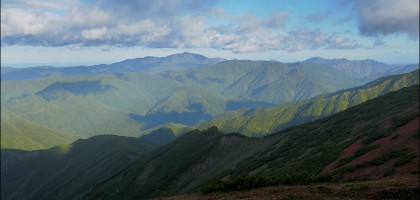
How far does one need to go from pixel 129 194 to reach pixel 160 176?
1876 cm

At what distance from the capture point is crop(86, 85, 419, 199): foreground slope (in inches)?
2124

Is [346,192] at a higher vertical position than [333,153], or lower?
higher

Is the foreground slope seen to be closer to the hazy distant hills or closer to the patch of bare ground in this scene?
the hazy distant hills

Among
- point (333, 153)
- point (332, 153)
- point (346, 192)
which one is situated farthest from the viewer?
point (332, 153)

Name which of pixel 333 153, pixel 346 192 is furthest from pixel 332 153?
pixel 346 192

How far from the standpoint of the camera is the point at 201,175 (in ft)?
536

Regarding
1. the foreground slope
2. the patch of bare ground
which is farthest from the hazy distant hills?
the patch of bare ground

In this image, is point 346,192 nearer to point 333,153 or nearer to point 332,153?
point 333,153

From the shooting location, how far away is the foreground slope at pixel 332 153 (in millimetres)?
53938

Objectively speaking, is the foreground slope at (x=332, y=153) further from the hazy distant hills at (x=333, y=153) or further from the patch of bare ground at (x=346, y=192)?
the patch of bare ground at (x=346, y=192)

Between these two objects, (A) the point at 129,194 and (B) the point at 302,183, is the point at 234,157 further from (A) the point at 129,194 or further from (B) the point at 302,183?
(B) the point at 302,183

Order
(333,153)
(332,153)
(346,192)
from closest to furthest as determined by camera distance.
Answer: (346,192) < (333,153) < (332,153)

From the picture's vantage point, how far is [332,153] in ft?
249

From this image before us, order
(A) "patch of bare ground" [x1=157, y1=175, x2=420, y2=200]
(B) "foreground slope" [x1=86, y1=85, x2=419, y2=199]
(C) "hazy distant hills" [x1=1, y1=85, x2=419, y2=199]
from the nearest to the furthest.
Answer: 1. (A) "patch of bare ground" [x1=157, y1=175, x2=420, y2=200]
2. (C) "hazy distant hills" [x1=1, y1=85, x2=419, y2=199]
3. (B) "foreground slope" [x1=86, y1=85, x2=419, y2=199]
